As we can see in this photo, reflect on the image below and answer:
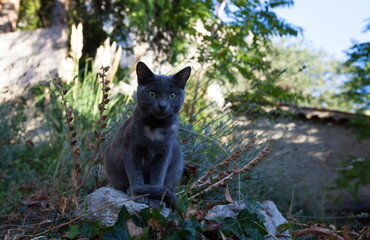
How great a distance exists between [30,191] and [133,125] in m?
2.27

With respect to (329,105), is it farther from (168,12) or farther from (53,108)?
(53,108)

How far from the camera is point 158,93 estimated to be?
2805 mm

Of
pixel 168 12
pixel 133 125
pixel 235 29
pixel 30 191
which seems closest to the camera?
pixel 133 125

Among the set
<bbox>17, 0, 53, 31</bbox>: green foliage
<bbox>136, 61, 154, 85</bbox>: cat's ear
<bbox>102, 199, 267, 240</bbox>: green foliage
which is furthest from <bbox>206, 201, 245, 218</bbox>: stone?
<bbox>17, 0, 53, 31</bbox>: green foliage

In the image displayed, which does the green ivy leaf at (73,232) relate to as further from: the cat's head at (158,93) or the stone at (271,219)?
the stone at (271,219)

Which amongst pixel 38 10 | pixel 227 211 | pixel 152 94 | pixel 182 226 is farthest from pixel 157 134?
pixel 38 10

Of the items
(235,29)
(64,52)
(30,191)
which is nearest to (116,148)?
(30,191)

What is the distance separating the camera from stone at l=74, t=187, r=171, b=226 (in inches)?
96.7

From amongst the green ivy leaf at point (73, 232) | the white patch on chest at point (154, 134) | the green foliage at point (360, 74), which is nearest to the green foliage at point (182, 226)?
the green ivy leaf at point (73, 232)

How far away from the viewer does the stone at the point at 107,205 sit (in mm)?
2457

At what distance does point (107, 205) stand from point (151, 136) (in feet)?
1.95

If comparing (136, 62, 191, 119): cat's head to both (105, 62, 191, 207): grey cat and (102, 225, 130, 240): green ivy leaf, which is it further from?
(102, 225, 130, 240): green ivy leaf

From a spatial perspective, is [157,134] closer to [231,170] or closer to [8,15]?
[231,170]

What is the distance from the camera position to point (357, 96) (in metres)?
6.58
